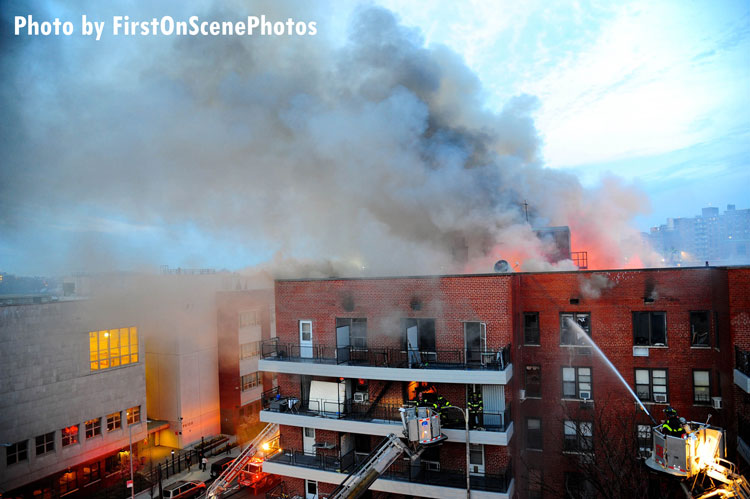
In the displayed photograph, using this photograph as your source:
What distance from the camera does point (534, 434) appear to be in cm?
1839

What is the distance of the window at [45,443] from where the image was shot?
21.8m

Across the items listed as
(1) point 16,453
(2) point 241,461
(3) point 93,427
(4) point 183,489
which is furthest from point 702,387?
(1) point 16,453

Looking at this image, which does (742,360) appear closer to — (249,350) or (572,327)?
(572,327)

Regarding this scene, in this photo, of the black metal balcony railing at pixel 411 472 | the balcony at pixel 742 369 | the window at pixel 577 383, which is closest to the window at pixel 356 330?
the black metal balcony railing at pixel 411 472

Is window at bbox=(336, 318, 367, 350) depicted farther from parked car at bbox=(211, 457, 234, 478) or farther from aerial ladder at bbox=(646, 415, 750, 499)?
parked car at bbox=(211, 457, 234, 478)

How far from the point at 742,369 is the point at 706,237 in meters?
56.2

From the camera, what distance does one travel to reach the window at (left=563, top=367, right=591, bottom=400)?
1800 cm

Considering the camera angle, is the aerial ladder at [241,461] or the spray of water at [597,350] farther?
the aerial ladder at [241,461]

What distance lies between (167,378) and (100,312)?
7.29 meters

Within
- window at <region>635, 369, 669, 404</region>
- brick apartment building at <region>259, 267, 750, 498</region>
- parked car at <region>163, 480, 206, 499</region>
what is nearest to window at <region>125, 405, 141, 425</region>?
parked car at <region>163, 480, 206, 499</region>

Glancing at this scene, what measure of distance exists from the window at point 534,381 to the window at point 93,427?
21464 mm

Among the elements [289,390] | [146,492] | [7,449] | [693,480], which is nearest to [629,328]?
[693,480]

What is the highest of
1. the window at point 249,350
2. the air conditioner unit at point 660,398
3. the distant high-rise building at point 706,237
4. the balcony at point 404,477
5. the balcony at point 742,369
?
the distant high-rise building at point 706,237

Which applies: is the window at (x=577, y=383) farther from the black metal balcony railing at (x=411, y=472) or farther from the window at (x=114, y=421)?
the window at (x=114, y=421)
